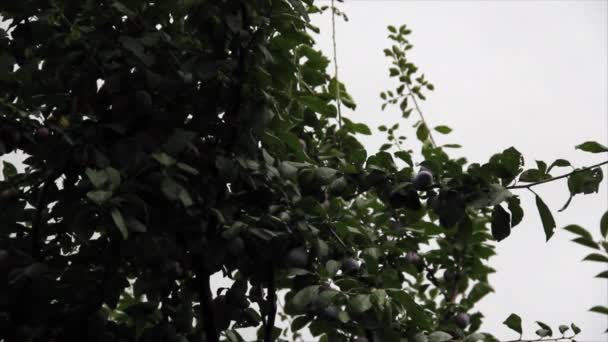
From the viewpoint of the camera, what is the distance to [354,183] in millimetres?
1219

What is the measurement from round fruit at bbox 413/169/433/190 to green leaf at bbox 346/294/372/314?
190 mm

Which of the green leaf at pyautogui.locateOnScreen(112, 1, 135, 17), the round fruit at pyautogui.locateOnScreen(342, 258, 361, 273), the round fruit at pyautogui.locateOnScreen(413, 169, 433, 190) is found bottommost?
the round fruit at pyautogui.locateOnScreen(342, 258, 361, 273)

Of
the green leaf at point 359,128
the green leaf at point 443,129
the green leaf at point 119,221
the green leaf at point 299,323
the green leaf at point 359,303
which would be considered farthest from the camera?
the green leaf at point 443,129

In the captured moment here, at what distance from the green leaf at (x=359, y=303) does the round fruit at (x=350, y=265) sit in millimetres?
152

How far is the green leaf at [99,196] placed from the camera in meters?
1.01

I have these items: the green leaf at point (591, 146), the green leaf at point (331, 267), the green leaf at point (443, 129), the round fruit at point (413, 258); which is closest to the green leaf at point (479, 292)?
the round fruit at point (413, 258)

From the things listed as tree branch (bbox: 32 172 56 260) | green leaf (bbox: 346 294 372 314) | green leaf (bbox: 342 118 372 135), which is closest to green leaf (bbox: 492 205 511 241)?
green leaf (bbox: 346 294 372 314)

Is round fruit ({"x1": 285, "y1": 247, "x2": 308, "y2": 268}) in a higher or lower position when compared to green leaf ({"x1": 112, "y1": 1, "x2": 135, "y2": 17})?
lower

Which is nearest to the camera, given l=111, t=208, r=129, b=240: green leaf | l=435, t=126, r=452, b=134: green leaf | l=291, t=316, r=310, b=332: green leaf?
l=111, t=208, r=129, b=240: green leaf

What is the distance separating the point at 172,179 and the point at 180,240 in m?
0.15

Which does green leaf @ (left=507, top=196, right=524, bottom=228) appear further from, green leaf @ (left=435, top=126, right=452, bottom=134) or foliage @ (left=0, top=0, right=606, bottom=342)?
green leaf @ (left=435, top=126, right=452, bottom=134)

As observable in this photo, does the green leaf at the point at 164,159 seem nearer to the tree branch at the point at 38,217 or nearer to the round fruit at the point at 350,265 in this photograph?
the tree branch at the point at 38,217

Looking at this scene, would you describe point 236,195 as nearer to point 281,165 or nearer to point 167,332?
point 281,165

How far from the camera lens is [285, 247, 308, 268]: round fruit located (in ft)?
3.94
